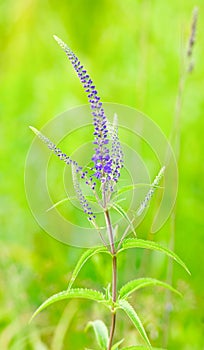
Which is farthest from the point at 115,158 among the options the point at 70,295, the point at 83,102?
the point at 83,102

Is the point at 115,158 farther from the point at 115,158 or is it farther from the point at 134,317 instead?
the point at 134,317

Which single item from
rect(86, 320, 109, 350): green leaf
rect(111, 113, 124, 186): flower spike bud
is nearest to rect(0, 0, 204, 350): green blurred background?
rect(86, 320, 109, 350): green leaf

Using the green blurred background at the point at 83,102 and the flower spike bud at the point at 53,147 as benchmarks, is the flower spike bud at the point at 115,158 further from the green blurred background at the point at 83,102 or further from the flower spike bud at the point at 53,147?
the green blurred background at the point at 83,102

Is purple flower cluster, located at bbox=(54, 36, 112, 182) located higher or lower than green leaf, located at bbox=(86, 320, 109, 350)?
higher

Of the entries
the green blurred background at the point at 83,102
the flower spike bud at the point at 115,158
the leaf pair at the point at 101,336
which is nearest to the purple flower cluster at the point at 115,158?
the flower spike bud at the point at 115,158

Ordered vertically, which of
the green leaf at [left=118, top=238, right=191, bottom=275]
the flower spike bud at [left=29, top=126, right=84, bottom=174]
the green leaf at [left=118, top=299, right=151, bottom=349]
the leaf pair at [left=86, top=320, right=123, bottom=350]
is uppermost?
the flower spike bud at [left=29, top=126, right=84, bottom=174]

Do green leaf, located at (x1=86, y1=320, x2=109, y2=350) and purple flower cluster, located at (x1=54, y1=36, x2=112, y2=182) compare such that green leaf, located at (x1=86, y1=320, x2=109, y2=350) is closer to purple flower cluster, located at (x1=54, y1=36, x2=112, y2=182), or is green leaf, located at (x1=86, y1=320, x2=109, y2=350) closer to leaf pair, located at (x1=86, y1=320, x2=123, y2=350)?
leaf pair, located at (x1=86, y1=320, x2=123, y2=350)

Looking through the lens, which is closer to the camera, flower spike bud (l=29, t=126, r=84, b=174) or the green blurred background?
flower spike bud (l=29, t=126, r=84, b=174)

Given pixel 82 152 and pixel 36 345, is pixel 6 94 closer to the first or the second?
pixel 82 152
